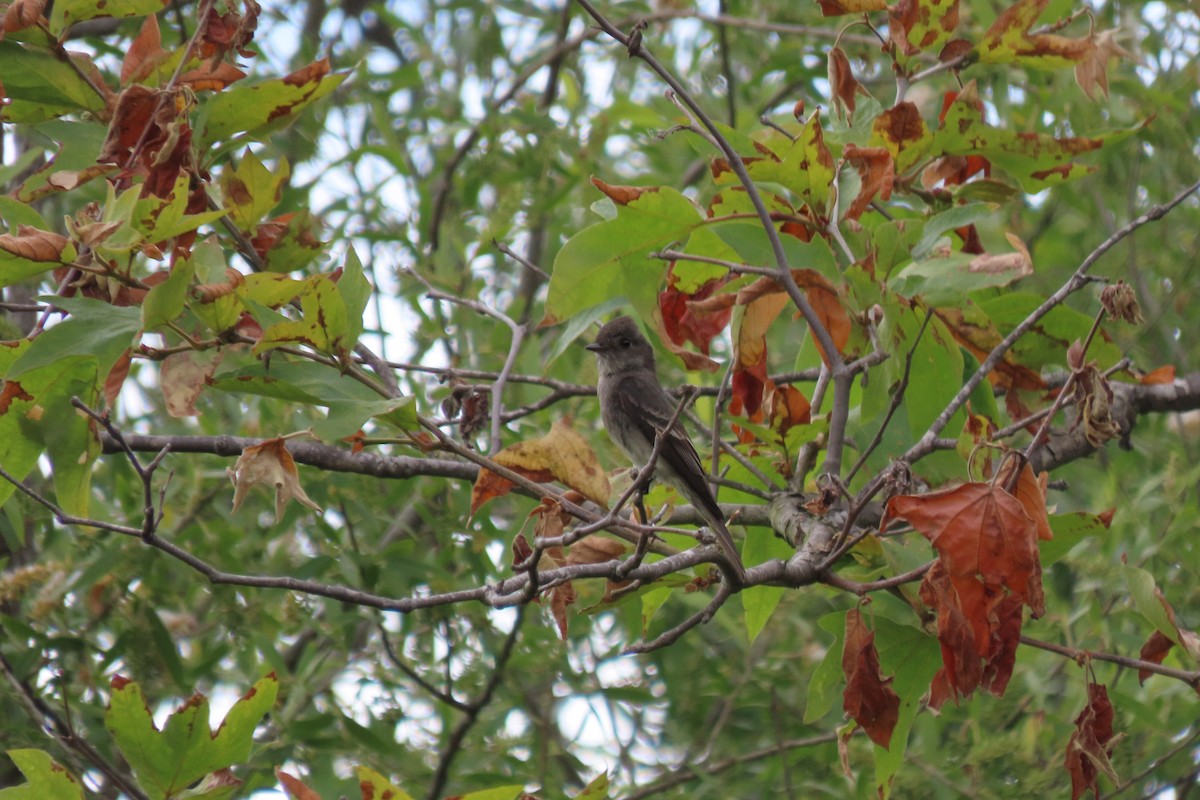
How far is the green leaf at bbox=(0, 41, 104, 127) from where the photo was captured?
9.61ft

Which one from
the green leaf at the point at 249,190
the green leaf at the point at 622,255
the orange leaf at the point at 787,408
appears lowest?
the orange leaf at the point at 787,408

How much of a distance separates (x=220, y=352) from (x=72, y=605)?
9.50 feet

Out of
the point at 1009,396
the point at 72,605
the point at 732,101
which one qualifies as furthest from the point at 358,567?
the point at 732,101

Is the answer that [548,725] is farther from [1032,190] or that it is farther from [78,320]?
[78,320]

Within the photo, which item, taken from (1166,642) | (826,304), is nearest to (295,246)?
(826,304)

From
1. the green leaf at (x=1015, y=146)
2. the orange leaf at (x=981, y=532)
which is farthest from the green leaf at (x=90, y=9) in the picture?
the orange leaf at (x=981, y=532)

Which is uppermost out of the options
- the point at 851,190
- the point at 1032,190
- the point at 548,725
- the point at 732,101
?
the point at 732,101

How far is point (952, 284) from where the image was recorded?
9.09 ft

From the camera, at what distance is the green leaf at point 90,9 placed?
2.95 meters

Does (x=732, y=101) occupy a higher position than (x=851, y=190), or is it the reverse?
(x=732, y=101)

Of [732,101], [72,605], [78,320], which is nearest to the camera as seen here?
[78,320]

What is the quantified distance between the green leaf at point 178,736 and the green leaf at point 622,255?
115 cm

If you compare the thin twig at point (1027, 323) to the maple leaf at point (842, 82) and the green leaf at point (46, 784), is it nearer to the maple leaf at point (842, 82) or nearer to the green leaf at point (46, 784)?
the maple leaf at point (842, 82)

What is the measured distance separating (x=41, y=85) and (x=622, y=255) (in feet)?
4.75
